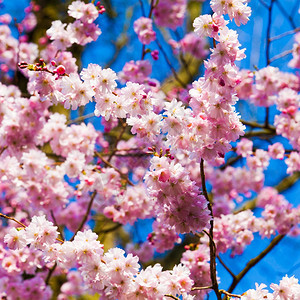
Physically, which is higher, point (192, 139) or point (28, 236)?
point (192, 139)

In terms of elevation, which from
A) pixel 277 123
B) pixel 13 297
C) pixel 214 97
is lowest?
pixel 13 297

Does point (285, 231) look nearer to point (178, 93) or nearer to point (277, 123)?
point (277, 123)

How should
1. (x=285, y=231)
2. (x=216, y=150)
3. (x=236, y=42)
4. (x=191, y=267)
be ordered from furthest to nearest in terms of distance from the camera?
(x=285, y=231) < (x=191, y=267) < (x=216, y=150) < (x=236, y=42)

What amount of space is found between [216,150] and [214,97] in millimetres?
285

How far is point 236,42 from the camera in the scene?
2.07 meters

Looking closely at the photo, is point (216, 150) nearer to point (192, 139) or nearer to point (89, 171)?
point (192, 139)

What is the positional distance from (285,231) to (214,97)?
204cm

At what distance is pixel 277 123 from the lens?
153 inches

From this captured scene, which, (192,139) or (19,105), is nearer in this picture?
(192,139)

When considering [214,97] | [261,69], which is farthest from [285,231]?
[214,97]

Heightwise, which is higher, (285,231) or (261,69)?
(261,69)

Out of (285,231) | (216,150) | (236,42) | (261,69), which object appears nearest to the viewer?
(236,42)

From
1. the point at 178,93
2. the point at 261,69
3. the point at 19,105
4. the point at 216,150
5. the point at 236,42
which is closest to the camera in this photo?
the point at 236,42

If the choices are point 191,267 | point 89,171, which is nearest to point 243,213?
point 191,267
